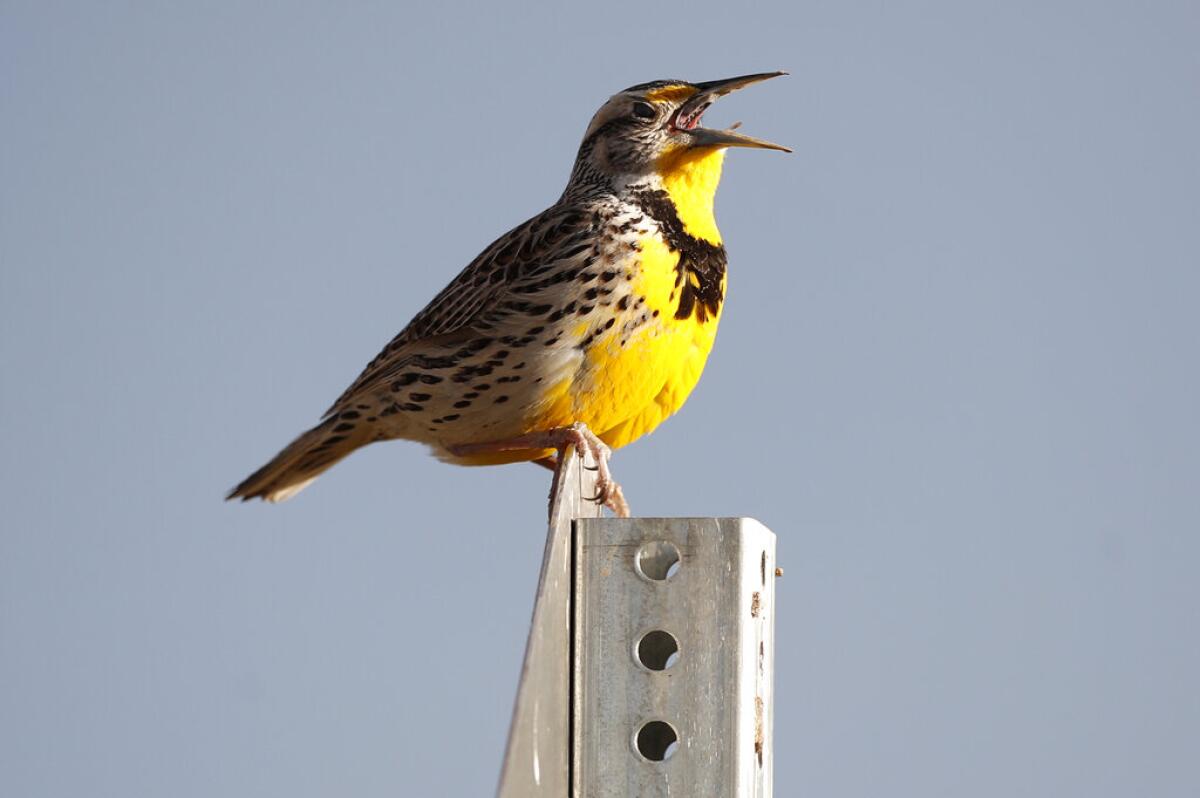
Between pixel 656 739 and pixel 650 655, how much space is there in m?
0.21

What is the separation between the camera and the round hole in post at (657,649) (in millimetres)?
4336

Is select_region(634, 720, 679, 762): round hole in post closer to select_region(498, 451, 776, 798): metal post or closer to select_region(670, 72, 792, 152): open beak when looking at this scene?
select_region(498, 451, 776, 798): metal post

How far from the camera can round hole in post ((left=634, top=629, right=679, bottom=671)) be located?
171 inches

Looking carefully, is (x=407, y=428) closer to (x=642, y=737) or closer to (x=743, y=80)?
(x=743, y=80)

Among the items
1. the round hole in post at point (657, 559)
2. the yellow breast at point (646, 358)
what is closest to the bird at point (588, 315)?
the yellow breast at point (646, 358)

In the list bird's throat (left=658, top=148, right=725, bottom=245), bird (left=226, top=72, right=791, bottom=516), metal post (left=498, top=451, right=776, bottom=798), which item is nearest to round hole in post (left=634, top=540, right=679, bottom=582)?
metal post (left=498, top=451, right=776, bottom=798)

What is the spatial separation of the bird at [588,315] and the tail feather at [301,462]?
104 mm

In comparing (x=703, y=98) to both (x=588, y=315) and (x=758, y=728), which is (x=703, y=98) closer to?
(x=588, y=315)

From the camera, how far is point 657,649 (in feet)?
14.4

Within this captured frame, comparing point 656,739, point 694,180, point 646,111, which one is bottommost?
point 656,739

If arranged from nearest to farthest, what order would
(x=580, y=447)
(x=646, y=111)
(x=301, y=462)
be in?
(x=580, y=447), (x=646, y=111), (x=301, y=462)

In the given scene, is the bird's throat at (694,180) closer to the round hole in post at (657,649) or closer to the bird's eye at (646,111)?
the bird's eye at (646,111)

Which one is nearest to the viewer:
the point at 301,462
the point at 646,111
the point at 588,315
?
the point at 588,315

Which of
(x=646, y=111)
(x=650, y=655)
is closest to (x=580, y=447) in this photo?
(x=650, y=655)
